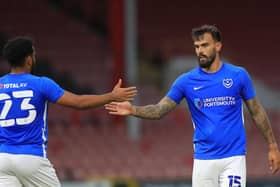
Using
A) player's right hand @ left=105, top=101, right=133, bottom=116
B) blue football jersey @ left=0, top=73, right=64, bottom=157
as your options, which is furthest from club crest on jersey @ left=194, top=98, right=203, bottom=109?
blue football jersey @ left=0, top=73, right=64, bottom=157

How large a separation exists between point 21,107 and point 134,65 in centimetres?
981

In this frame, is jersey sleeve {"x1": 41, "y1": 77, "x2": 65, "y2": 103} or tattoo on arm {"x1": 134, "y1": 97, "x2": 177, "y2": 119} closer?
jersey sleeve {"x1": 41, "y1": 77, "x2": 65, "y2": 103}

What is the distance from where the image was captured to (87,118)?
18547 millimetres

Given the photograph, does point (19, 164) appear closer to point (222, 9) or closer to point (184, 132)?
point (184, 132)

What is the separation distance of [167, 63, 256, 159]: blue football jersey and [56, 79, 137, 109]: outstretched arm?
62cm

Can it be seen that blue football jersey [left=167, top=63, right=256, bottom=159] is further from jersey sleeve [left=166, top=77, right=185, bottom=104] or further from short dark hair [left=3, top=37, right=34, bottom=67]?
short dark hair [left=3, top=37, right=34, bottom=67]

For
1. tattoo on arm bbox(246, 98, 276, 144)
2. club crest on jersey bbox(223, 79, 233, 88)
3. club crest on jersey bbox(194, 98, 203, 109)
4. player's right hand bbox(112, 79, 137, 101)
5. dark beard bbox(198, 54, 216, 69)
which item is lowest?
tattoo on arm bbox(246, 98, 276, 144)

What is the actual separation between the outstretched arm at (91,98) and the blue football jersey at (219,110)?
62 cm

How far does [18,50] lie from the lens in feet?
24.6

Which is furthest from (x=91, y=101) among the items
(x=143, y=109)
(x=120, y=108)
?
(x=143, y=109)

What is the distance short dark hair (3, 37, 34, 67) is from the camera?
7.48 meters

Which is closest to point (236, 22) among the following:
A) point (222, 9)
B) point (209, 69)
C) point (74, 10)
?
point (222, 9)

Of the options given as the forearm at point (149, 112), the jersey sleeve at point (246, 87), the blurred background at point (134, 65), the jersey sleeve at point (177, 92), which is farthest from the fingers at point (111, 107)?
the blurred background at point (134, 65)

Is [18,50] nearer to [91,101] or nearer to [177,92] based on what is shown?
[91,101]
